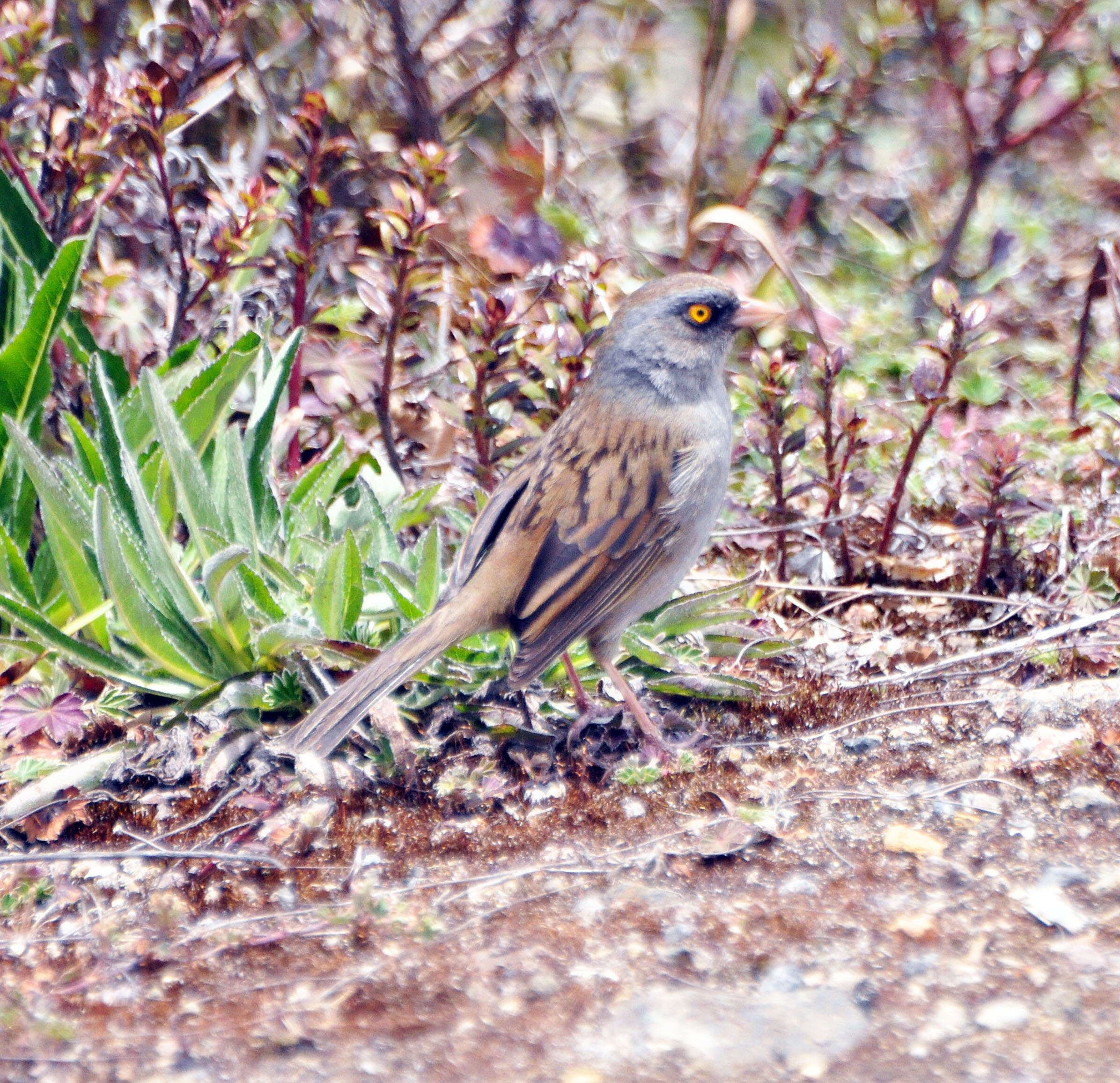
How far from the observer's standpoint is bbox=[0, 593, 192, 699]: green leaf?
3402 mm

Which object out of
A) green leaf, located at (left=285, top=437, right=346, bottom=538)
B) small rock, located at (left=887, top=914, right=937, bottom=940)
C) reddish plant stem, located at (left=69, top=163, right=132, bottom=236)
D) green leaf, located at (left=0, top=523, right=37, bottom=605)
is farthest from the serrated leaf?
reddish plant stem, located at (left=69, top=163, right=132, bottom=236)

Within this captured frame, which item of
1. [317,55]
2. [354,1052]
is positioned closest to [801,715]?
[354,1052]

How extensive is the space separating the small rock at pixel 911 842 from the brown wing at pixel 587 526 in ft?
3.02

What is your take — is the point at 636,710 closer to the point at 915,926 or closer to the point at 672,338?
the point at 915,926

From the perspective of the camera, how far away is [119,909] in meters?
2.93

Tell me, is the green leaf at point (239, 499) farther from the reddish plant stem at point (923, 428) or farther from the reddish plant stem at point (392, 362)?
the reddish plant stem at point (923, 428)

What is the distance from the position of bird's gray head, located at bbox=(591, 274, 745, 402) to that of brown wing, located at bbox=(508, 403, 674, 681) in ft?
0.58

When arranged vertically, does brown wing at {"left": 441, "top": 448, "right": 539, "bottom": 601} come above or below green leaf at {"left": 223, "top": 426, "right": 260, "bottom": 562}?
below

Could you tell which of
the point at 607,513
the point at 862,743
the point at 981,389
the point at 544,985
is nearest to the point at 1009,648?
the point at 862,743

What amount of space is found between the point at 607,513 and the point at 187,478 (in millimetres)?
1168

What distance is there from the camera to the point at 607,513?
3.63 m

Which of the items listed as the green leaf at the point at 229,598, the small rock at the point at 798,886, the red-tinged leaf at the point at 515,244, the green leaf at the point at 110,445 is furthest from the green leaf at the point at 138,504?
the red-tinged leaf at the point at 515,244

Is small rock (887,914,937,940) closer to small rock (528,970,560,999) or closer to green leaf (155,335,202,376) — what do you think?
small rock (528,970,560,999)

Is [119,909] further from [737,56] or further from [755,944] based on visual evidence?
[737,56]
